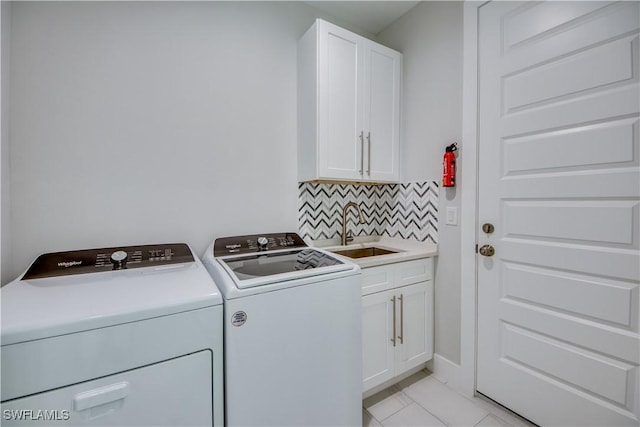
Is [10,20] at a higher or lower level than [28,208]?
higher

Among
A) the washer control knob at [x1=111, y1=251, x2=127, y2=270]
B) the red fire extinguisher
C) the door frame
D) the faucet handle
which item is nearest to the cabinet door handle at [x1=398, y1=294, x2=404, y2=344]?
the door frame

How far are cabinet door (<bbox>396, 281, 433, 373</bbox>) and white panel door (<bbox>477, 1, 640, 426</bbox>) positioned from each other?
326 millimetres

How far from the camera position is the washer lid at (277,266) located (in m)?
1.11

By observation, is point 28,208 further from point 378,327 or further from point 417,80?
point 417,80

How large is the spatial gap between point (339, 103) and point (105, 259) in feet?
5.02

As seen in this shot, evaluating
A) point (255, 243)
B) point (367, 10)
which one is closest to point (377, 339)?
point (255, 243)

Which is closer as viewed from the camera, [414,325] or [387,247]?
[414,325]

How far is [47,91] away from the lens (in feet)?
4.16

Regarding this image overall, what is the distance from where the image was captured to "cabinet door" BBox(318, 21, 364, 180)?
1728mm

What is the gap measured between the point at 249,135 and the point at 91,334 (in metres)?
1.29

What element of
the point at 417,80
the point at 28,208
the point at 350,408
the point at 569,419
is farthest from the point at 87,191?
the point at 569,419

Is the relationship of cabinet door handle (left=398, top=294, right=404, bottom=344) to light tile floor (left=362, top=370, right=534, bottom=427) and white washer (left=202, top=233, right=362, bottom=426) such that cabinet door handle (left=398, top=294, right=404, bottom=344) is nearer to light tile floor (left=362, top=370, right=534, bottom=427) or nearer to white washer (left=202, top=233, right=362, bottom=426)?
light tile floor (left=362, top=370, right=534, bottom=427)

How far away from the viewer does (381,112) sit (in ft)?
6.56

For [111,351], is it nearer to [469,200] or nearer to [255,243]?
[255,243]
